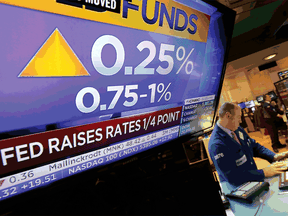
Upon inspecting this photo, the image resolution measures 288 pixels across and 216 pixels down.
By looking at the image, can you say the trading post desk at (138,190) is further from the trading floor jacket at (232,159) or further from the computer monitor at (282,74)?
the computer monitor at (282,74)

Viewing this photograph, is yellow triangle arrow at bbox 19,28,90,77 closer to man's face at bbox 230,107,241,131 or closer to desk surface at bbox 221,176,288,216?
Result: desk surface at bbox 221,176,288,216

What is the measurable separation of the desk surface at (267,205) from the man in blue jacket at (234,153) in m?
0.20

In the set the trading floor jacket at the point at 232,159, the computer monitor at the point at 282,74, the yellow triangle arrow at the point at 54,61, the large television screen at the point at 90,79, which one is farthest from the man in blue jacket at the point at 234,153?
the computer monitor at the point at 282,74

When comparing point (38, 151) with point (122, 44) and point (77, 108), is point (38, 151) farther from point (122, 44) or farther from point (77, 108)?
point (122, 44)

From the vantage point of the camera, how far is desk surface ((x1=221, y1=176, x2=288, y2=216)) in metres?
1.00

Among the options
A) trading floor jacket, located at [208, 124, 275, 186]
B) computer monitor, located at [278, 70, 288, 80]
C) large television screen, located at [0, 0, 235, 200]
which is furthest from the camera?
computer monitor, located at [278, 70, 288, 80]

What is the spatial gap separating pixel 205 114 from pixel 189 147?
296mm

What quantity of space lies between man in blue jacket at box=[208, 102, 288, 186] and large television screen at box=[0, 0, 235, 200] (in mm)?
759

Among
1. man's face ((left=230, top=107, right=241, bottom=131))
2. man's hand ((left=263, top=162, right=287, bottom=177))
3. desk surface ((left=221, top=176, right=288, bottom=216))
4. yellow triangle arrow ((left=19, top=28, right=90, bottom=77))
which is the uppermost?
yellow triangle arrow ((left=19, top=28, right=90, bottom=77))

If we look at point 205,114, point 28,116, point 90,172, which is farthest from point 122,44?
point 205,114

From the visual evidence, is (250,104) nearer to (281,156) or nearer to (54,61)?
(281,156)

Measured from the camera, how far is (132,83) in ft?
2.92

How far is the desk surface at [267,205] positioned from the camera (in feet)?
3.28

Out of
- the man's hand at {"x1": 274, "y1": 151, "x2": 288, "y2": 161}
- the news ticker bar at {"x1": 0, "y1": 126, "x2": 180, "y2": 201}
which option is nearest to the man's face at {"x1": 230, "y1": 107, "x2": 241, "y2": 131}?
the man's hand at {"x1": 274, "y1": 151, "x2": 288, "y2": 161}
